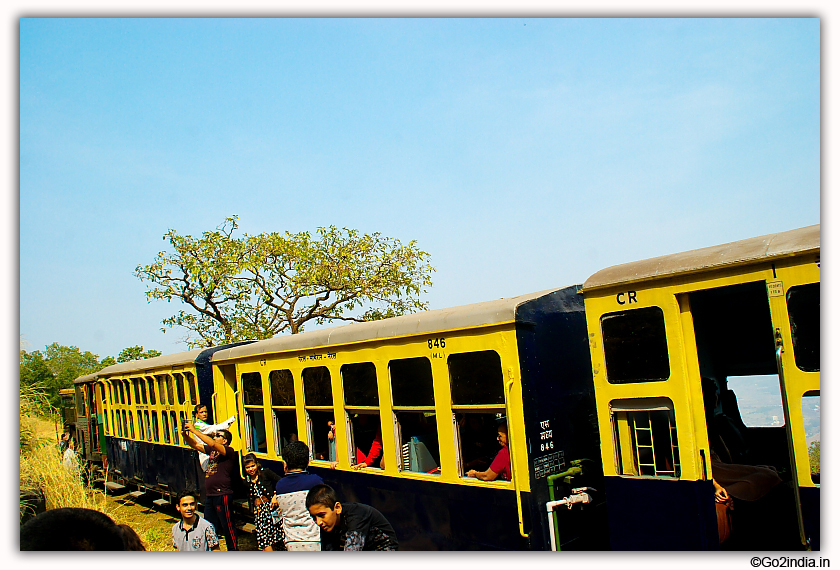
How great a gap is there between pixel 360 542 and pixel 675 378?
233cm

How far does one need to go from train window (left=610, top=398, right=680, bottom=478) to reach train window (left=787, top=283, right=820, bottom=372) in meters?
0.81

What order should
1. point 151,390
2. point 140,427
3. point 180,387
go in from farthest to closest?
1. point 140,427
2. point 151,390
3. point 180,387

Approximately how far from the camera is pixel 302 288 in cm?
1505

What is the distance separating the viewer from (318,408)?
254 inches

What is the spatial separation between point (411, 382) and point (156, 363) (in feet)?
17.8

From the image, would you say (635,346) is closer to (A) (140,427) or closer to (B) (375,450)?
(B) (375,450)

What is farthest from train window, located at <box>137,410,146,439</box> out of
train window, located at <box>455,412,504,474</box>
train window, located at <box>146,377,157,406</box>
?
train window, located at <box>455,412,504,474</box>

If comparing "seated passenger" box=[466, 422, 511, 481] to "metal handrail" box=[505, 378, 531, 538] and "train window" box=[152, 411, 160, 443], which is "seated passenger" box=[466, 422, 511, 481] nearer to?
"metal handrail" box=[505, 378, 531, 538]

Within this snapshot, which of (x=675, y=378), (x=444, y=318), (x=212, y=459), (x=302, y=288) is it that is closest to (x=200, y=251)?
(x=302, y=288)

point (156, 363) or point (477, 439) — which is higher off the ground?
point (156, 363)

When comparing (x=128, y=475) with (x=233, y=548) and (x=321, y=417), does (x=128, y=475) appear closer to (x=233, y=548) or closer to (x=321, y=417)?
(x=233, y=548)

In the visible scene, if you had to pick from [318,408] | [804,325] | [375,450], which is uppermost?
[804,325]

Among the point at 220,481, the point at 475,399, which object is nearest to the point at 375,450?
the point at 475,399

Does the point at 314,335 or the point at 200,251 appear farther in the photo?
the point at 200,251
